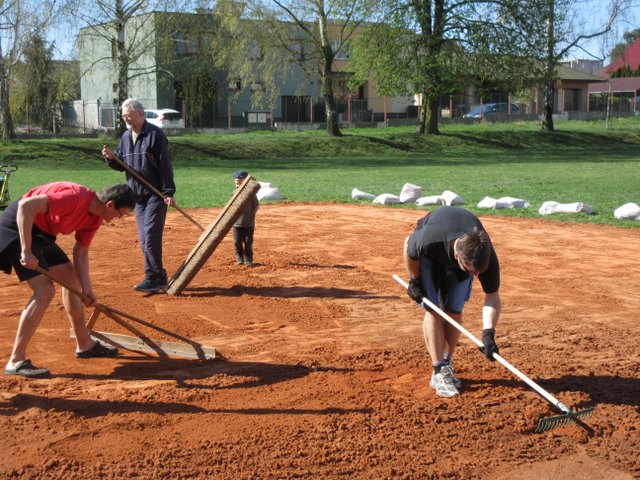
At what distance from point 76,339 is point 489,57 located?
3181 centimetres

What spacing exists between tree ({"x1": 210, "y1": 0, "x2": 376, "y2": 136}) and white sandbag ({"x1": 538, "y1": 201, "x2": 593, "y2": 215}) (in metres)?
23.1

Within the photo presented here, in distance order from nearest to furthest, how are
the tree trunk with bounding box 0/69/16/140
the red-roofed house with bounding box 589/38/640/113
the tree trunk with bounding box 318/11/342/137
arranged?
the tree trunk with bounding box 0/69/16/140 < the tree trunk with bounding box 318/11/342/137 < the red-roofed house with bounding box 589/38/640/113

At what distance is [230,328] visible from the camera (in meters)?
7.03

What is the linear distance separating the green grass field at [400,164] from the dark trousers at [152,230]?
7.16 metres

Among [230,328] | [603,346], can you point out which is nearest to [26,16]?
[230,328]

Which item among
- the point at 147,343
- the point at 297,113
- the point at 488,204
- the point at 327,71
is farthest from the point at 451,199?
the point at 297,113

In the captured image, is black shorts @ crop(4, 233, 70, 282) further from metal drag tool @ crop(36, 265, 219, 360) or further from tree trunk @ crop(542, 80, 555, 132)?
tree trunk @ crop(542, 80, 555, 132)

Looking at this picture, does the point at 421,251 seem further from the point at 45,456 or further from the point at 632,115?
the point at 632,115

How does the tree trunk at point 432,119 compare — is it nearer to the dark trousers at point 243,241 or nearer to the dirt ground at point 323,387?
the dirt ground at point 323,387

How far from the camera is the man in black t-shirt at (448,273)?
460 cm

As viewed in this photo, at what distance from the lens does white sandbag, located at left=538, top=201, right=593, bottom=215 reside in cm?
1433

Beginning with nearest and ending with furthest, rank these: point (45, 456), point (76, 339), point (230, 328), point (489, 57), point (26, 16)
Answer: point (45, 456), point (76, 339), point (230, 328), point (26, 16), point (489, 57)

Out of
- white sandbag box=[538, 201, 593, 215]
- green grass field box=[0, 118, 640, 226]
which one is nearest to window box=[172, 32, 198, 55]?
green grass field box=[0, 118, 640, 226]

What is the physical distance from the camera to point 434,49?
36.1 metres
